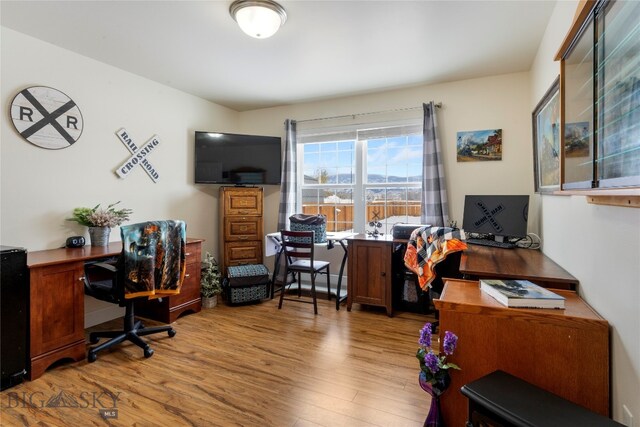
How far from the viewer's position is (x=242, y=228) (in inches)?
157

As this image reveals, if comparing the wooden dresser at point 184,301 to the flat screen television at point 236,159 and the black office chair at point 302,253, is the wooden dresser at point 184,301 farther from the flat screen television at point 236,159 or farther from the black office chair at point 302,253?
the flat screen television at point 236,159

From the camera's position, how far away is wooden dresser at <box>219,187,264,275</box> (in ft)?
12.8

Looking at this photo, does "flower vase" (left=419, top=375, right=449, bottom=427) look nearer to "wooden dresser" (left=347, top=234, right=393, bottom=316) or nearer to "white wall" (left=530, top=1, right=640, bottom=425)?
"white wall" (left=530, top=1, right=640, bottom=425)

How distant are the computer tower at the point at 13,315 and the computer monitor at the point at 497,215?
12.1 ft

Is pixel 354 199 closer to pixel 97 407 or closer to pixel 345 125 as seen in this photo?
pixel 345 125

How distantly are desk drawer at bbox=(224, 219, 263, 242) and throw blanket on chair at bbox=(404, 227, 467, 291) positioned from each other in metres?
2.08

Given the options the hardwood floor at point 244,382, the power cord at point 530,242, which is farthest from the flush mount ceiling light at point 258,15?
the power cord at point 530,242

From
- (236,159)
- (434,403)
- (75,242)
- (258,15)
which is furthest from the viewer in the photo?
(236,159)

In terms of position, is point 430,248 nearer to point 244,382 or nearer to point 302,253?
point 302,253

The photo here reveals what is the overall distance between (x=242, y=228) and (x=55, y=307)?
2.03 m

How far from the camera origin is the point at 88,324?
2969 millimetres

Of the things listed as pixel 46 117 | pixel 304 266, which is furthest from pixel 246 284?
pixel 46 117

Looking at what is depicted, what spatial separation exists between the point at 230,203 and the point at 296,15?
2.35 m

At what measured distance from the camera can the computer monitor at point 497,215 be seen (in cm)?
281
